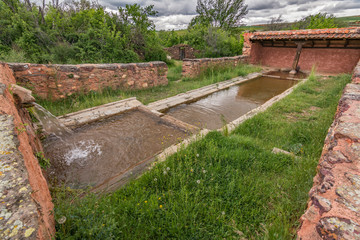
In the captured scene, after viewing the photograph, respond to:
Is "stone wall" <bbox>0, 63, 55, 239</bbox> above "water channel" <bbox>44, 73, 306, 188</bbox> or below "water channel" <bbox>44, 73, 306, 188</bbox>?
above

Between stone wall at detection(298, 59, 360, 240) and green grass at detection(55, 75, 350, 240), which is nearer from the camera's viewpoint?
stone wall at detection(298, 59, 360, 240)

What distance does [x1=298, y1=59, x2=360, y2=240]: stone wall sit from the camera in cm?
85

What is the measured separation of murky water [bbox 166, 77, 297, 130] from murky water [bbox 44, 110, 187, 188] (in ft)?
2.94

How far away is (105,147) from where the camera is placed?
314 centimetres

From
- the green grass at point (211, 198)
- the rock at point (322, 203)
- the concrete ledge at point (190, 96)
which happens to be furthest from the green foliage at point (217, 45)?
the rock at point (322, 203)

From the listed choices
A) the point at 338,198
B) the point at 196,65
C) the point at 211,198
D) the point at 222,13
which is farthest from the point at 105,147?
the point at 222,13

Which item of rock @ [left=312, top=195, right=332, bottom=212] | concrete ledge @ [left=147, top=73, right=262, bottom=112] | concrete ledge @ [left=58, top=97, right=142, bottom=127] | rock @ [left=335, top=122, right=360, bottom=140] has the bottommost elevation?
concrete ledge @ [left=147, top=73, right=262, bottom=112]

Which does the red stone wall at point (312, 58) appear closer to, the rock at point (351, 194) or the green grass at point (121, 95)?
the green grass at point (121, 95)

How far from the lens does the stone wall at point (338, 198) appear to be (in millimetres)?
850

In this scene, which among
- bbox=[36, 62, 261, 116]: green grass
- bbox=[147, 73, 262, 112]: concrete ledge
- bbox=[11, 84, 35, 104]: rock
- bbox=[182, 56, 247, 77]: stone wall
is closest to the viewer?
bbox=[11, 84, 35, 104]: rock

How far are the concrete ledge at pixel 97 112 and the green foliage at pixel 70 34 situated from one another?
3849mm

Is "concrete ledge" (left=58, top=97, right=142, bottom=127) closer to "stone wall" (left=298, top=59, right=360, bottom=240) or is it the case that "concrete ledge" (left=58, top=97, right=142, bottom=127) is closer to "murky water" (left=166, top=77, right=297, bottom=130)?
"murky water" (left=166, top=77, right=297, bottom=130)

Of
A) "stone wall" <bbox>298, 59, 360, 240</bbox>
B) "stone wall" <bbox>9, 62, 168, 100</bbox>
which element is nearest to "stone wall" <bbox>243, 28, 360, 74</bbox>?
"stone wall" <bbox>9, 62, 168, 100</bbox>

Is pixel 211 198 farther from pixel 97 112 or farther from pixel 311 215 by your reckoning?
pixel 97 112
